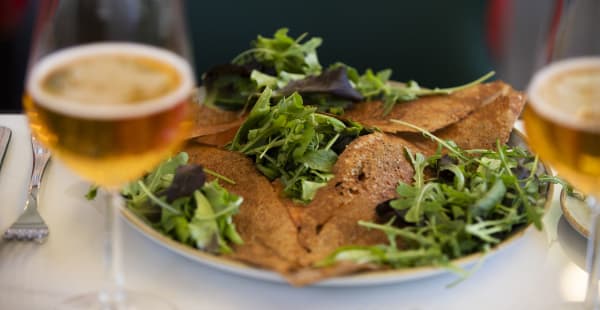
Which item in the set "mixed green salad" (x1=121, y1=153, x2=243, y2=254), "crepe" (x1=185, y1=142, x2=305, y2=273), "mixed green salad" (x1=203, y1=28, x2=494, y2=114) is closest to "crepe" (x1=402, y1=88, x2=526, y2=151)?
"mixed green salad" (x1=203, y1=28, x2=494, y2=114)

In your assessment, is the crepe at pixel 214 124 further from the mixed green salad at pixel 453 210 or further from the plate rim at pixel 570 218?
the plate rim at pixel 570 218

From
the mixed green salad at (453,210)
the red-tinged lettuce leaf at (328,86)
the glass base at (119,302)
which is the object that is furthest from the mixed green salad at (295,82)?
the glass base at (119,302)

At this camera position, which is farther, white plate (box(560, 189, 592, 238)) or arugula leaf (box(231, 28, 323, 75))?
arugula leaf (box(231, 28, 323, 75))

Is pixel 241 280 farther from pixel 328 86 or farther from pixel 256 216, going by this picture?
pixel 328 86

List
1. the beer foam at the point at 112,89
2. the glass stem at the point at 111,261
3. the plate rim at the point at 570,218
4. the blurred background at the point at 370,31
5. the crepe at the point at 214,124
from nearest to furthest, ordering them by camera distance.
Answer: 1. the beer foam at the point at 112,89
2. the glass stem at the point at 111,261
3. the plate rim at the point at 570,218
4. the crepe at the point at 214,124
5. the blurred background at the point at 370,31

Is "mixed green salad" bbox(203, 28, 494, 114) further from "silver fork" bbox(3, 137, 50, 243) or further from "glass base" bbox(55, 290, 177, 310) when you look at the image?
"glass base" bbox(55, 290, 177, 310)

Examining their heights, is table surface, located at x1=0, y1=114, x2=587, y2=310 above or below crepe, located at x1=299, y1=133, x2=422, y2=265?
below
